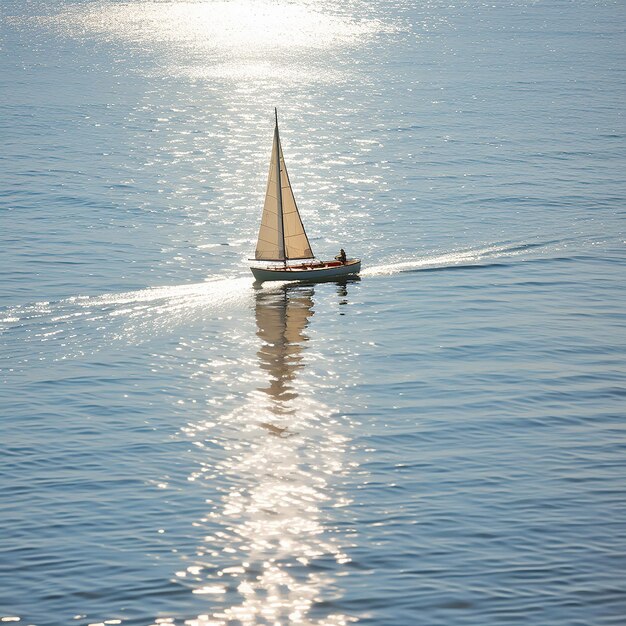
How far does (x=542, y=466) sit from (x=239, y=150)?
90614 millimetres

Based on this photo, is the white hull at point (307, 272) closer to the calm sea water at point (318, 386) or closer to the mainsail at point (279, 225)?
the calm sea water at point (318, 386)

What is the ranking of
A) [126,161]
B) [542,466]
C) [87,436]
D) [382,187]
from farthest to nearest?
[126,161], [382,187], [87,436], [542,466]

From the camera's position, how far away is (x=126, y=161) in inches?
5128

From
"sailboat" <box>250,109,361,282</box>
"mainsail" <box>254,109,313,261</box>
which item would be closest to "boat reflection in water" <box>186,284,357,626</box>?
"sailboat" <box>250,109,361,282</box>

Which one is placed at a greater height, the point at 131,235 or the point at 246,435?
the point at 131,235

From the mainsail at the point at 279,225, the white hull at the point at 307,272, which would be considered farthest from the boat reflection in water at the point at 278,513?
the mainsail at the point at 279,225

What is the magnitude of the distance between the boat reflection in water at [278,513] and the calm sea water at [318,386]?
14 cm

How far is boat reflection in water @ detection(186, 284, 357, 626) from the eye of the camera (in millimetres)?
43938

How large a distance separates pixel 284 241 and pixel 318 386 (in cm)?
2450

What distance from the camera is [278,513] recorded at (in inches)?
2025

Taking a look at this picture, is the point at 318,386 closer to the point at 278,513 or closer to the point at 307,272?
the point at 278,513

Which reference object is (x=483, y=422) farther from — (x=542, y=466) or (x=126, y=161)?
(x=126, y=161)

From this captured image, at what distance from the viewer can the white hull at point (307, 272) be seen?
86.7m

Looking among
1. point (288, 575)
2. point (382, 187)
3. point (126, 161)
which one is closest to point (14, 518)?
point (288, 575)
